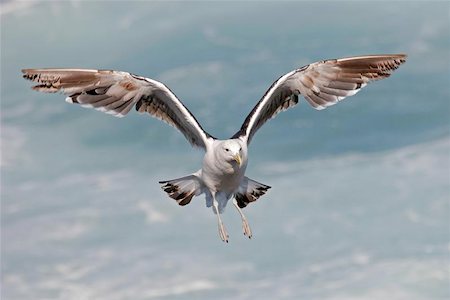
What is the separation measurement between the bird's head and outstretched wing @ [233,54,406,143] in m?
1.24

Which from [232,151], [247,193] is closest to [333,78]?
[247,193]

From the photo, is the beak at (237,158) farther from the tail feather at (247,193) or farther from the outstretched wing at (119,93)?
the tail feather at (247,193)

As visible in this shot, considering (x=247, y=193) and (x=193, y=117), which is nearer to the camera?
(x=193, y=117)

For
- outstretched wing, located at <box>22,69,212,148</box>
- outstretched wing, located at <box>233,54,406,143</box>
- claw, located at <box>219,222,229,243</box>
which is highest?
outstretched wing, located at <box>233,54,406,143</box>

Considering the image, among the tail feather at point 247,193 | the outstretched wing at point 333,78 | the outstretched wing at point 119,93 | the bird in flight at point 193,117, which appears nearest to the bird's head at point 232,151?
the bird in flight at point 193,117

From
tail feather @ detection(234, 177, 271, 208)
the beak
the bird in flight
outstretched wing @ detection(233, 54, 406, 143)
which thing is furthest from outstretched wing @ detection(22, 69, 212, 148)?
the beak

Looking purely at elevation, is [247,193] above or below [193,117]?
below

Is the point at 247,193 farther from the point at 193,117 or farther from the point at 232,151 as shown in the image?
the point at 232,151

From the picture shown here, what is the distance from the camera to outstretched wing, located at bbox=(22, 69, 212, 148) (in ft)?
62.2

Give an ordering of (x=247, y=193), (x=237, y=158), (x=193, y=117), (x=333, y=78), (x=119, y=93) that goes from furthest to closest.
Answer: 1. (x=333, y=78)
2. (x=247, y=193)
3. (x=193, y=117)
4. (x=119, y=93)
5. (x=237, y=158)

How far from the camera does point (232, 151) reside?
61.2 ft

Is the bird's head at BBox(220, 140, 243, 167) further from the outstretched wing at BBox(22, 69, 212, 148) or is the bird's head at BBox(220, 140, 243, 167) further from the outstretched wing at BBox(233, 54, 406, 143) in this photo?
the outstretched wing at BBox(233, 54, 406, 143)

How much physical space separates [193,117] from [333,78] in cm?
225

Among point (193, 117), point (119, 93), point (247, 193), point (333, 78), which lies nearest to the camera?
point (119, 93)
